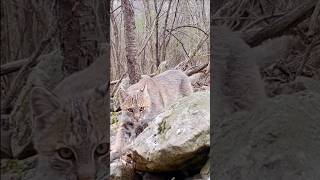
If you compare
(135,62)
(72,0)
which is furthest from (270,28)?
(135,62)

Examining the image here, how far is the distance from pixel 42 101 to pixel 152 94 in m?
2.11

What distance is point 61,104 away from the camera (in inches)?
48.4

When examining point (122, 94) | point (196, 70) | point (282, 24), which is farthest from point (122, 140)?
point (282, 24)

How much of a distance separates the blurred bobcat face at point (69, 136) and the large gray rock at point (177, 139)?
948mm

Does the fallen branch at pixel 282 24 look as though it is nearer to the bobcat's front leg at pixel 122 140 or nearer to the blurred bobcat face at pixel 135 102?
the bobcat's front leg at pixel 122 140

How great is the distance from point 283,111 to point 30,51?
751 mm

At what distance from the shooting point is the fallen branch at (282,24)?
138 centimetres

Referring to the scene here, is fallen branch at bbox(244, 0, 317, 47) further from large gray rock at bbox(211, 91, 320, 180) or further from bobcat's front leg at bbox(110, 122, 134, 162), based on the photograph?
bobcat's front leg at bbox(110, 122, 134, 162)

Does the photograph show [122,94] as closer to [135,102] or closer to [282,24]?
[135,102]

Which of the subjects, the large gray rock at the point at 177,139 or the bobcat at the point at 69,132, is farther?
the large gray rock at the point at 177,139

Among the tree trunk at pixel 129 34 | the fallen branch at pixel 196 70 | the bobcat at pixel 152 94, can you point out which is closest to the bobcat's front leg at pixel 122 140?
the bobcat at pixel 152 94

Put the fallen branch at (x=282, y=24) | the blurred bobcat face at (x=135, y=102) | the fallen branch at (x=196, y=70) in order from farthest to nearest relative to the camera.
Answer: the fallen branch at (x=196, y=70), the blurred bobcat face at (x=135, y=102), the fallen branch at (x=282, y=24)

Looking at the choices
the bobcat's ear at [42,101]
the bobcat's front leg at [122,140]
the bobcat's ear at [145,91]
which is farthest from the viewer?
the bobcat's ear at [145,91]

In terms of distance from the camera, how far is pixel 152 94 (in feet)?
10.8
